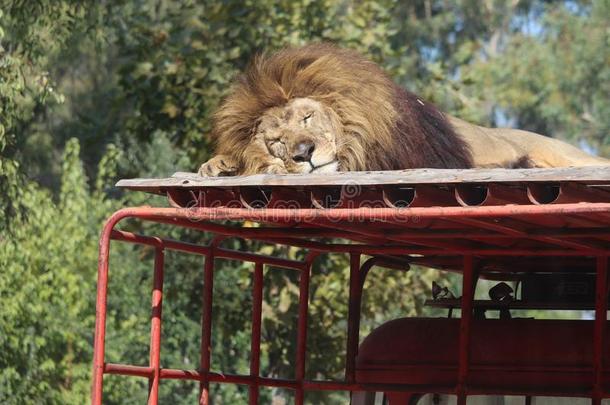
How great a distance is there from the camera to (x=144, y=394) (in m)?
12.5

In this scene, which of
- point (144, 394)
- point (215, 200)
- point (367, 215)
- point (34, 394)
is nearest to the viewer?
point (367, 215)

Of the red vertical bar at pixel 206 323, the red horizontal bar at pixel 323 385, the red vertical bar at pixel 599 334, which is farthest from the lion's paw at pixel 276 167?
the red vertical bar at pixel 599 334

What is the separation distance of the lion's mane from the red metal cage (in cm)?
44

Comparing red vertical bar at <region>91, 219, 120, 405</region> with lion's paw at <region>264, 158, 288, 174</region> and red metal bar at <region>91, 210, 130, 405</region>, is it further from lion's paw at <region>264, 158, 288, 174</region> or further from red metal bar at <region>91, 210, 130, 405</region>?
lion's paw at <region>264, 158, 288, 174</region>

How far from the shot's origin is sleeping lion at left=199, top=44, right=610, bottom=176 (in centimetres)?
601

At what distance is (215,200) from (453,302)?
5.28ft

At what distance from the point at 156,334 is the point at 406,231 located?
1.10m

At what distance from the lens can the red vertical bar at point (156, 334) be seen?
5.22 metres

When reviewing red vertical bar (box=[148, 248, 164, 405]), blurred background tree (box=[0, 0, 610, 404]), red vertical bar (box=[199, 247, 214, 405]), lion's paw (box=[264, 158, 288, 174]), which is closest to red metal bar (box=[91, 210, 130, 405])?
red vertical bar (box=[148, 248, 164, 405])

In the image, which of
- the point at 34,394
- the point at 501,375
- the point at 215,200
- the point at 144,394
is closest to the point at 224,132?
the point at 215,200

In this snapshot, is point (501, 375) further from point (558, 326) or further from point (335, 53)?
point (335, 53)

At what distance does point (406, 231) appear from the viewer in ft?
17.4

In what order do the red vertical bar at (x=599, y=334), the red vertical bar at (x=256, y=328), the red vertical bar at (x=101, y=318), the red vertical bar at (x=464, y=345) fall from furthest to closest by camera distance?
the red vertical bar at (x=256, y=328), the red vertical bar at (x=464, y=345), the red vertical bar at (x=599, y=334), the red vertical bar at (x=101, y=318)

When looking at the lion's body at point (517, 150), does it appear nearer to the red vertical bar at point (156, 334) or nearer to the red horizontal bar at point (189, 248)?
the red horizontal bar at point (189, 248)
